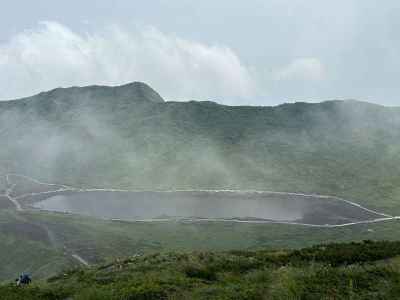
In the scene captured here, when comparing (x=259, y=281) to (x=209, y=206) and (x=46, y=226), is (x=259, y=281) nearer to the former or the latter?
(x=46, y=226)

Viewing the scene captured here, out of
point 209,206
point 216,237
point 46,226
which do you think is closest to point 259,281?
point 216,237

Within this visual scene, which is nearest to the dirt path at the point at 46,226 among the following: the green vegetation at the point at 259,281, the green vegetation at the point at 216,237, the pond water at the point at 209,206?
the green vegetation at the point at 216,237

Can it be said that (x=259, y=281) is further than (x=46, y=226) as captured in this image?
No

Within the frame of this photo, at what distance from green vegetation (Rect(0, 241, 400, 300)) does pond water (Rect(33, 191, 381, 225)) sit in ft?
334

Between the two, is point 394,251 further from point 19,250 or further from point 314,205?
point 314,205

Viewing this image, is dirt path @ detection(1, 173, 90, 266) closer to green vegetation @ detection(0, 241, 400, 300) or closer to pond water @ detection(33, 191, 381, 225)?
pond water @ detection(33, 191, 381, 225)

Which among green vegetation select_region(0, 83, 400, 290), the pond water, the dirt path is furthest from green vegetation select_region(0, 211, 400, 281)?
the pond water

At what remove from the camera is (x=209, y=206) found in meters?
143

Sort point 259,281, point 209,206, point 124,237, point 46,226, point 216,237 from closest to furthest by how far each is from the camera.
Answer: point 259,281
point 124,237
point 216,237
point 46,226
point 209,206

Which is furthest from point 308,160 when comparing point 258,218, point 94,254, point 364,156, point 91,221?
point 94,254

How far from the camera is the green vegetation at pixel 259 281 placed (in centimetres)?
1473

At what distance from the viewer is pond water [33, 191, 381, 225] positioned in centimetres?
12738

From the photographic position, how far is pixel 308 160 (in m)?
191

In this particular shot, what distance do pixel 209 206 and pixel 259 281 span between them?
126247mm
